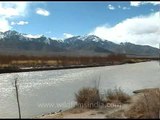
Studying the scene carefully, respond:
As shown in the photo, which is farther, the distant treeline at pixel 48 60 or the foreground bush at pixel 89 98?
the distant treeline at pixel 48 60

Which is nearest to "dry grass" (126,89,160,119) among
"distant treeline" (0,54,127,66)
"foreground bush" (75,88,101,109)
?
"foreground bush" (75,88,101,109)

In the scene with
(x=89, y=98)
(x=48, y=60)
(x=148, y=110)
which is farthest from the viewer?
(x=48, y=60)

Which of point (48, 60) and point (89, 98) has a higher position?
point (48, 60)

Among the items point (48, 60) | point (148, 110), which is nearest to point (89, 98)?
point (148, 110)

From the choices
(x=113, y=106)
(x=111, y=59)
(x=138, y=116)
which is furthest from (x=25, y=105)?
(x=111, y=59)

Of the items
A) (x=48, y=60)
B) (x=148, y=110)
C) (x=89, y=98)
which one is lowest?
(x=148, y=110)

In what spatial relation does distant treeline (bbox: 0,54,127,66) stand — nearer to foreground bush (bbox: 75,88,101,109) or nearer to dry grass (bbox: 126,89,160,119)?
foreground bush (bbox: 75,88,101,109)

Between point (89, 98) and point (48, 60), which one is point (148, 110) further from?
point (48, 60)

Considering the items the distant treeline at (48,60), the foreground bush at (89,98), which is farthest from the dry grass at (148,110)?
the distant treeline at (48,60)

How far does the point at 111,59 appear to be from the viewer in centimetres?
13825

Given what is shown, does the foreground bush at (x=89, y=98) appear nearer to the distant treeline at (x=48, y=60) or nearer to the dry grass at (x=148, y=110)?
the dry grass at (x=148, y=110)

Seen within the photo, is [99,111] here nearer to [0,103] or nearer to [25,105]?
[25,105]

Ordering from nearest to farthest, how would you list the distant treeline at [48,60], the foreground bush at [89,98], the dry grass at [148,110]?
the dry grass at [148,110]
the foreground bush at [89,98]
the distant treeline at [48,60]

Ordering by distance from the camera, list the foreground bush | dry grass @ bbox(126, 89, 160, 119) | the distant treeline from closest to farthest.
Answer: dry grass @ bbox(126, 89, 160, 119), the foreground bush, the distant treeline
